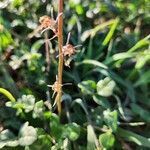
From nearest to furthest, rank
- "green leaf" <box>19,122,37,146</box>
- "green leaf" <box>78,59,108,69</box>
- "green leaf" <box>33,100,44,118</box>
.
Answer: "green leaf" <box>19,122,37,146</box>, "green leaf" <box>33,100,44,118</box>, "green leaf" <box>78,59,108,69</box>

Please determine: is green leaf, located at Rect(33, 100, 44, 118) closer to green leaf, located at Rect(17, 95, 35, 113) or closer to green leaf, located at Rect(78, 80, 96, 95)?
green leaf, located at Rect(17, 95, 35, 113)

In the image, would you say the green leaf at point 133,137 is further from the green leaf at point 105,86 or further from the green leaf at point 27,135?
the green leaf at point 27,135

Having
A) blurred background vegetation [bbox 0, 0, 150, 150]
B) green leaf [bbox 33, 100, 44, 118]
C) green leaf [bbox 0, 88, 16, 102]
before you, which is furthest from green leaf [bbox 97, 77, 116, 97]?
green leaf [bbox 0, 88, 16, 102]

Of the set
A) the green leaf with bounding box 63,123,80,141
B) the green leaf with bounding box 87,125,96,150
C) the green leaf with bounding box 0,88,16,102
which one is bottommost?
the green leaf with bounding box 87,125,96,150

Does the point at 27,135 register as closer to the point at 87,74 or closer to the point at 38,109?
the point at 38,109

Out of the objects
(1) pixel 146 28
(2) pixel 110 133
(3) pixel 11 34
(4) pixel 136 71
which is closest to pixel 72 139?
(2) pixel 110 133
